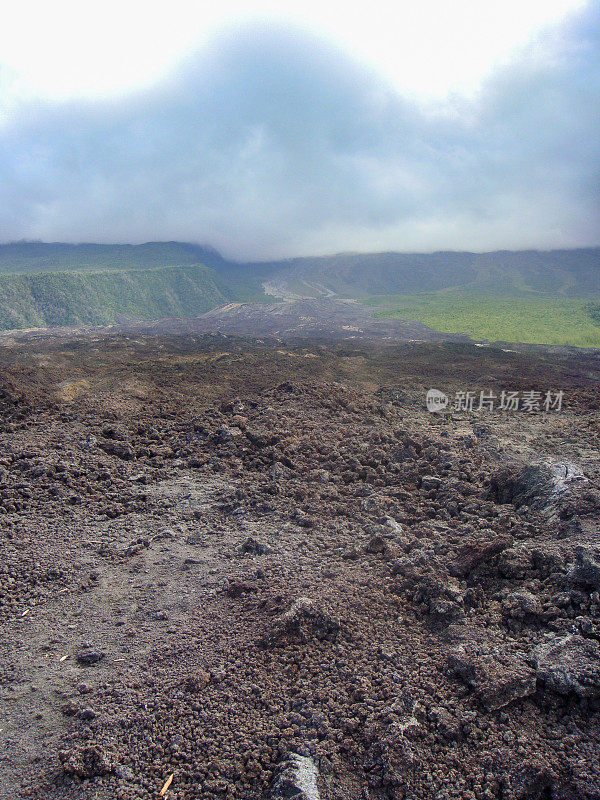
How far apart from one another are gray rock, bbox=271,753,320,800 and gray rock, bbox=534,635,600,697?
2233mm

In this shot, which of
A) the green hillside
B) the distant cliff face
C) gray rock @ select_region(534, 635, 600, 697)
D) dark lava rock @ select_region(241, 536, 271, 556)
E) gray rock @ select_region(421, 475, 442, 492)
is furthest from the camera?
the distant cliff face

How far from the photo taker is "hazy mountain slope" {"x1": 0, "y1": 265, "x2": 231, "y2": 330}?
234ft

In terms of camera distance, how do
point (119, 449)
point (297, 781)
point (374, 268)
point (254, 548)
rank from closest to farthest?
1. point (297, 781)
2. point (254, 548)
3. point (119, 449)
4. point (374, 268)

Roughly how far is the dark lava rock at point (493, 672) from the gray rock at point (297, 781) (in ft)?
5.40

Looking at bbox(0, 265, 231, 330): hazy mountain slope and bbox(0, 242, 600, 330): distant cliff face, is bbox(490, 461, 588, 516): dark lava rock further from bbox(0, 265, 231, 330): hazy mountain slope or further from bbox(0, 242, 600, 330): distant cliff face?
bbox(0, 242, 600, 330): distant cliff face

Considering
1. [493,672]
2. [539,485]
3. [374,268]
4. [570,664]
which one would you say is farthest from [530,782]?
[374,268]

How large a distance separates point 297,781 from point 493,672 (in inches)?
79.2

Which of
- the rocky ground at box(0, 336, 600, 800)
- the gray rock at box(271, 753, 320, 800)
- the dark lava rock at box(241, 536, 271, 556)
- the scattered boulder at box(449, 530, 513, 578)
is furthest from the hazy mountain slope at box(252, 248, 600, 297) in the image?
the gray rock at box(271, 753, 320, 800)

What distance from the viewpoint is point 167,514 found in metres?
8.49

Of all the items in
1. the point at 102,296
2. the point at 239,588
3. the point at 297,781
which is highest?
the point at 102,296

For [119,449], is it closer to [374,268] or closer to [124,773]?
[124,773]

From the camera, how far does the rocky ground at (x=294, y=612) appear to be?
12.3 feet

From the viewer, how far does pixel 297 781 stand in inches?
136

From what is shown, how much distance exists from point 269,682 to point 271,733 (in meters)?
0.56
